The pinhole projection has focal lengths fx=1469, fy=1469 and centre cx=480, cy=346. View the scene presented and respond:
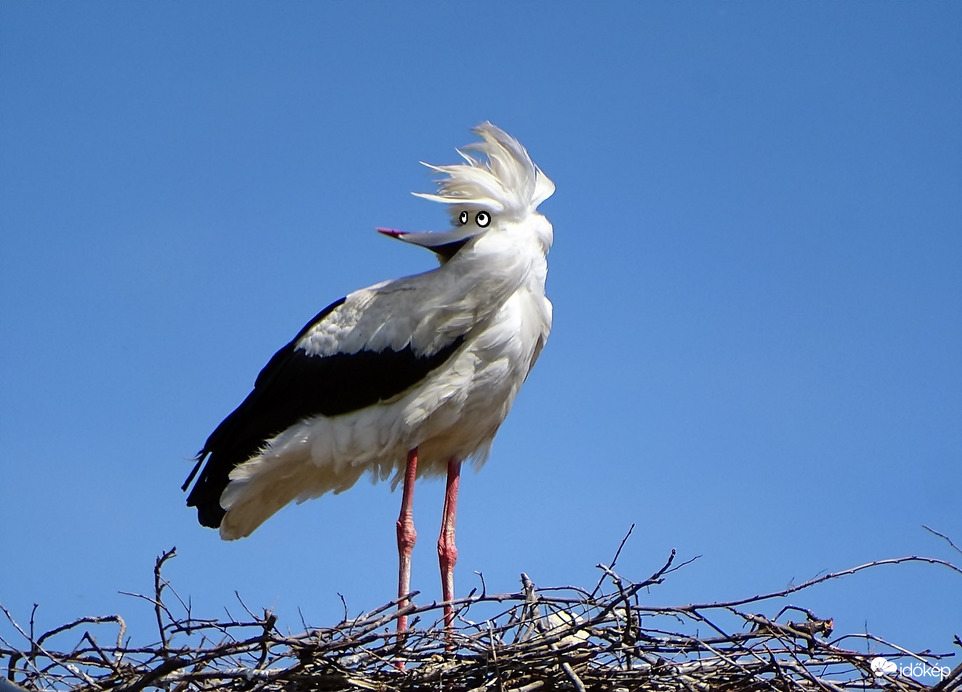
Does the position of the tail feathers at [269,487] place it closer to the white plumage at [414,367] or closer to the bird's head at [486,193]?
the white plumage at [414,367]

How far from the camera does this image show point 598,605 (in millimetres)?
4891

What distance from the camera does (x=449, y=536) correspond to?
6.74 m

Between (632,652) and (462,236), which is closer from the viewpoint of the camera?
(632,652)

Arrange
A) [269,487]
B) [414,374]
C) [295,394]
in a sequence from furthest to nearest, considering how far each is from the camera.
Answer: [269,487] → [295,394] → [414,374]

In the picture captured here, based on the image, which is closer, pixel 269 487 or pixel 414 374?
pixel 414 374

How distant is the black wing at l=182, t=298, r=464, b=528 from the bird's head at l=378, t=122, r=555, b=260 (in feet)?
1.71

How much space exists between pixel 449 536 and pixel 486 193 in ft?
5.17

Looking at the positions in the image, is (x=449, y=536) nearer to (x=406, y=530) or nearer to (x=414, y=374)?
(x=406, y=530)

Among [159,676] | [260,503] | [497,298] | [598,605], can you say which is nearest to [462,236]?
[497,298]

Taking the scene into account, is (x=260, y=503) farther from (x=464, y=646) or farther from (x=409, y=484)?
(x=464, y=646)

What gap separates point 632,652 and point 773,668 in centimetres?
48

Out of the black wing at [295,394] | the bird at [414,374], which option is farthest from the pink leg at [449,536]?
the black wing at [295,394]

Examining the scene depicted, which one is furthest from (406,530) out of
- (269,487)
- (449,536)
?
(269,487)

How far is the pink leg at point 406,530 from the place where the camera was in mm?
6578
